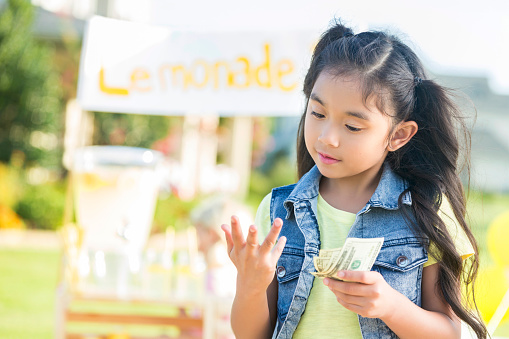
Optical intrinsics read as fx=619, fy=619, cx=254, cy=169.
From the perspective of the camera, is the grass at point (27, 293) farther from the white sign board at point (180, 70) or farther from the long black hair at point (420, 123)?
the long black hair at point (420, 123)

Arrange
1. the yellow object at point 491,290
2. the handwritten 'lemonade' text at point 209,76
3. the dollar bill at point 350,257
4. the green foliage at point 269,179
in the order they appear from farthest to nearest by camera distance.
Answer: the green foliage at point 269,179 < the handwritten 'lemonade' text at point 209,76 < the yellow object at point 491,290 < the dollar bill at point 350,257

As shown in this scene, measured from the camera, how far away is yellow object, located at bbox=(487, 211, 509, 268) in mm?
2760

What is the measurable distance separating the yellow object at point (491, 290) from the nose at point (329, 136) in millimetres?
1201

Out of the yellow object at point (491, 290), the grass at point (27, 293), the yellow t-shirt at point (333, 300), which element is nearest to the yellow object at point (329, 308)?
the yellow t-shirt at point (333, 300)

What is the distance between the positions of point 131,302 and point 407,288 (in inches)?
83.9

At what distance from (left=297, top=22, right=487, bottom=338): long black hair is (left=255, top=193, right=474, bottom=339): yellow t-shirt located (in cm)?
3

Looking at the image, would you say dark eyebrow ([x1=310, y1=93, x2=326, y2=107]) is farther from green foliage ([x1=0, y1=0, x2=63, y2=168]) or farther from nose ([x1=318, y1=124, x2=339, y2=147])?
green foliage ([x1=0, y1=0, x2=63, y2=168])

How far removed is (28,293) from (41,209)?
4.01 meters

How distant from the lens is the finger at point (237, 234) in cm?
121

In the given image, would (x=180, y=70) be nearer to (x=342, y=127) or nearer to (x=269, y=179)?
(x=342, y=127)

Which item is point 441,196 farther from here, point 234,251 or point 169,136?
point 169,136

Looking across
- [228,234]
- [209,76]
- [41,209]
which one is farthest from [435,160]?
[41,209]

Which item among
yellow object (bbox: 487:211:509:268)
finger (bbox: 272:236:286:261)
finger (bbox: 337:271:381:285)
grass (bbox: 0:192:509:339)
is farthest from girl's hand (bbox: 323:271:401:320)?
grass (bbox: 0:192:509:339)

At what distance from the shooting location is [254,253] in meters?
1.23
